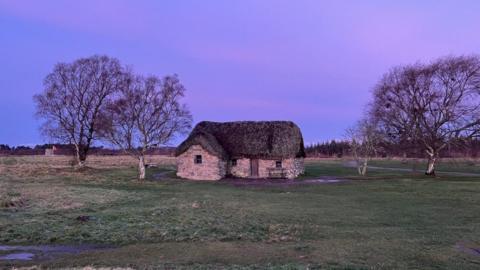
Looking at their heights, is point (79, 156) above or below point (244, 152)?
above

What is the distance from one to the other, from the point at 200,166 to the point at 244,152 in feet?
17.4

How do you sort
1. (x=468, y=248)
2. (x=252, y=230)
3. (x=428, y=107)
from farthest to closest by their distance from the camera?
(x=428, y=107) < (x=252, y=230) < (x=468, y=248)

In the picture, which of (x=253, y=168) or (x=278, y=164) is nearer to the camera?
(x=278, y=164)

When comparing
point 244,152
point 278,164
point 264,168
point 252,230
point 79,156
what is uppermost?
point 79,156

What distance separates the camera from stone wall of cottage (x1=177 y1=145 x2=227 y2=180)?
54.9 metres

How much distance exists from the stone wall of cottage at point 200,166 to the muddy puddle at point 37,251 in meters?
40.0

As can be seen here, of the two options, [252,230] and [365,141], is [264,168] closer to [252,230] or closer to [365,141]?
[365,141]

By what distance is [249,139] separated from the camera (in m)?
58.8

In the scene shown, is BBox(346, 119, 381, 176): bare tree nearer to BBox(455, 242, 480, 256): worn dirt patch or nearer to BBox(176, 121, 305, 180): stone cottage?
BBox(176, 121, 305, 180): stone cottage

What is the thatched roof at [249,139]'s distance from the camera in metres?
56.1

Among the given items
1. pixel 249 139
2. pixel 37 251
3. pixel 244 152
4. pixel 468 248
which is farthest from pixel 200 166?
pixel 468 248

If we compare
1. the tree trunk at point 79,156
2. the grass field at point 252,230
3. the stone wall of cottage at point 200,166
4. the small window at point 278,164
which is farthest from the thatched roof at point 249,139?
the grass field at point 252,230

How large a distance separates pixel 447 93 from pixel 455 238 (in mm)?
39640

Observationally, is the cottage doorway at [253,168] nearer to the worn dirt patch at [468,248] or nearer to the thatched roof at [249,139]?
the thatched roof at [249,139]
